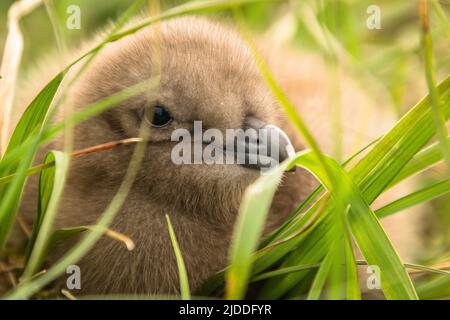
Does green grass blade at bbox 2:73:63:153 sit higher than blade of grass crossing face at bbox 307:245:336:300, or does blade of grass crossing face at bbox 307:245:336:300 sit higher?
green grass blade at bbox 2:73:63:153

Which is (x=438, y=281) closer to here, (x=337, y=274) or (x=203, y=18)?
(x=337, y=274)

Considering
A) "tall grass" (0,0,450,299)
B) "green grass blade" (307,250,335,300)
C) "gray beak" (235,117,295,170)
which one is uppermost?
"gray beak" (235,117,295,170)

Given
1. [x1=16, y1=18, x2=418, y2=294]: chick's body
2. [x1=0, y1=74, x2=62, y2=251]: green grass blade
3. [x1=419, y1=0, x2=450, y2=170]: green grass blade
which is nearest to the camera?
[x1=419, y1=0, x2=450, y2=170]: green grass blade

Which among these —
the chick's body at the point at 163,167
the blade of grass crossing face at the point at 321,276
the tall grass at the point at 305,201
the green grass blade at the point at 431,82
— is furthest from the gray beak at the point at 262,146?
the green grass blade at the point at 431,82

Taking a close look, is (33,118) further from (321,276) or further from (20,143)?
(321,276)

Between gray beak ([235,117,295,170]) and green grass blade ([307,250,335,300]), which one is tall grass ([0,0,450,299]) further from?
gray beak ([235,117,295,170])

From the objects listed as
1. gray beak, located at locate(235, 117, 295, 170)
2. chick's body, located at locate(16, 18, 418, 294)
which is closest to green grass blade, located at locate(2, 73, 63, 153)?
chick's body, located at locate(16, 18, 418, 294)
